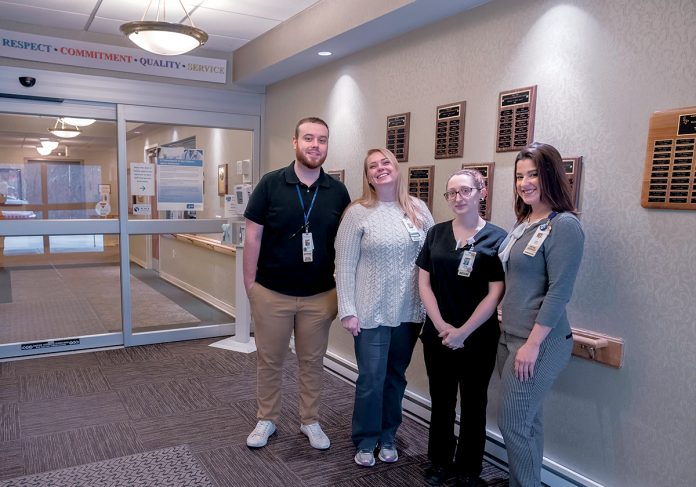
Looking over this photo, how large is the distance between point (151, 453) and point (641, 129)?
2717 millimetres

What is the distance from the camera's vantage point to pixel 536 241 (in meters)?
1.94

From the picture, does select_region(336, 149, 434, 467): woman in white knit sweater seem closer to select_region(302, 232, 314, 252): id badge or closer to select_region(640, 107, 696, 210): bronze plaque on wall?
select_region(302, 232, 314, 252): id badge

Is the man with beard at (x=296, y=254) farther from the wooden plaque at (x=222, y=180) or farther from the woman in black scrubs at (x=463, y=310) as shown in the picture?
the wooden plaque at (x=222, y=180)

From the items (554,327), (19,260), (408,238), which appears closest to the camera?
(554,327)

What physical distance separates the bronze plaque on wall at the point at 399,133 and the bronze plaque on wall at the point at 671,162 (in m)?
1.48

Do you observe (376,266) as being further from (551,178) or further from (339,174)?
(339,174)

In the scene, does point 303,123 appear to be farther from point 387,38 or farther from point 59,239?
point 59,239

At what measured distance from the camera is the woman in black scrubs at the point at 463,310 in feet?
7.26

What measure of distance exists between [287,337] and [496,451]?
4.04 feet

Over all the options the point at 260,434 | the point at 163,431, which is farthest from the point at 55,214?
the point at 260,434

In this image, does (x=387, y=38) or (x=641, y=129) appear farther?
A: (x=387, y=38)

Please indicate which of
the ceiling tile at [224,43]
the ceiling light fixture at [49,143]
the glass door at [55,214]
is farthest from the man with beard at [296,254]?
the ceiling light fixture at [49,143]

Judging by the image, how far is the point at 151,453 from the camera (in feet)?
8.70

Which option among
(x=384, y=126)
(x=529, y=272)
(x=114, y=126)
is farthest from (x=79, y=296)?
(x=529, y=272)
